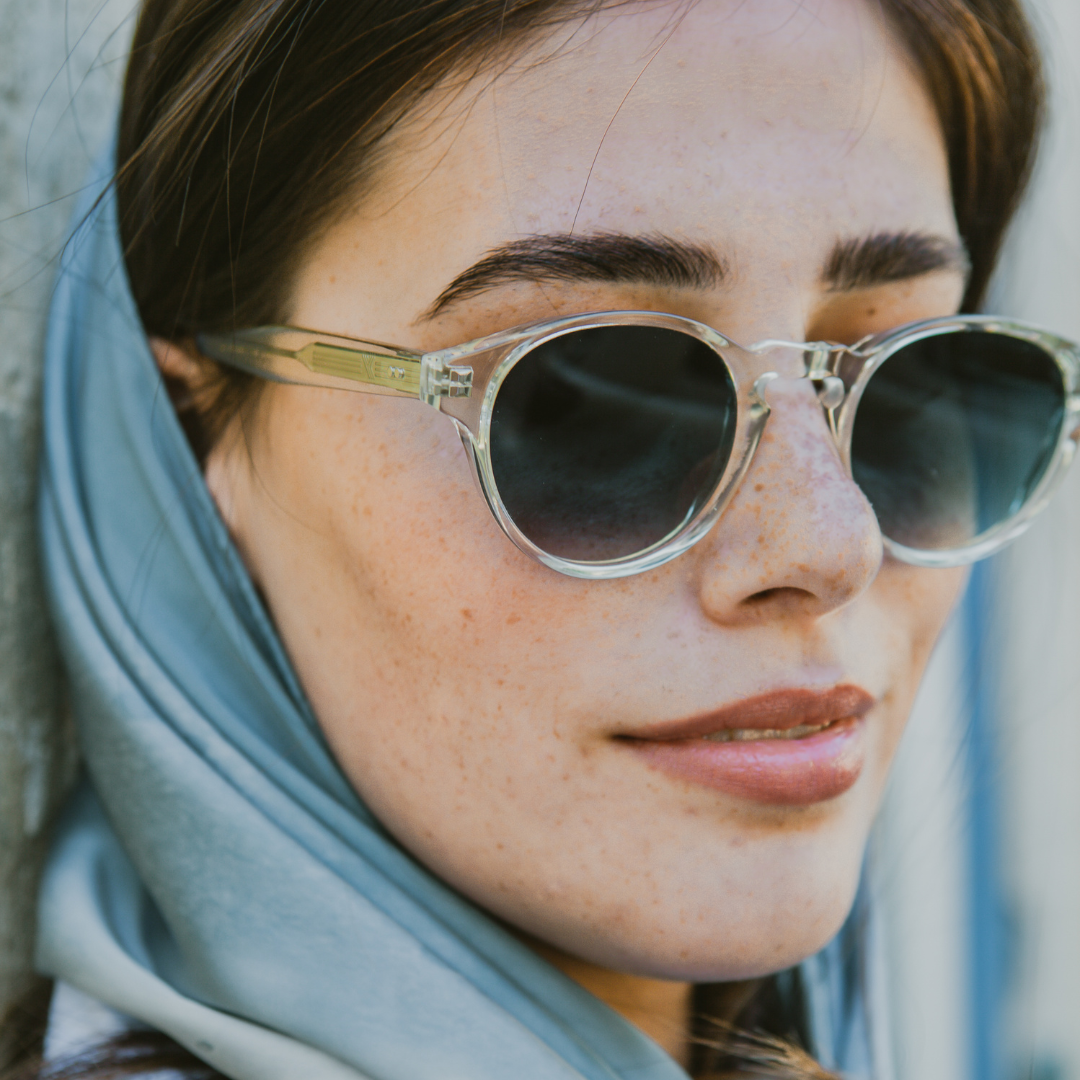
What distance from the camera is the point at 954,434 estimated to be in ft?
3.89

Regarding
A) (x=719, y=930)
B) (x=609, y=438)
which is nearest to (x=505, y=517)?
(x=609, y=438)

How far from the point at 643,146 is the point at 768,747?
58 centimetres

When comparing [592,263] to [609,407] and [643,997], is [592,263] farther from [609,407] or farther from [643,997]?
[643,997]

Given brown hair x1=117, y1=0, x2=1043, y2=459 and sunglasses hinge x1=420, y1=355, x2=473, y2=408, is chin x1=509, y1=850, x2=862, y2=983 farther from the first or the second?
brown hair x1=117, y1=0, x2=1043, y2=459

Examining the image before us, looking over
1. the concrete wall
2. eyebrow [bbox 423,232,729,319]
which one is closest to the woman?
eyebrow [bbox 423,232,729,319]

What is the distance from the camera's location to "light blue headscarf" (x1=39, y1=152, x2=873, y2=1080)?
1.00 metres

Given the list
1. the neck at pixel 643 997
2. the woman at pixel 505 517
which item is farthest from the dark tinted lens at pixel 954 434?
the neck at pixel 643 997

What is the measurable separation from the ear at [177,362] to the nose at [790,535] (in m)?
0.62

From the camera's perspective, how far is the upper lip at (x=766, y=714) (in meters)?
0.97

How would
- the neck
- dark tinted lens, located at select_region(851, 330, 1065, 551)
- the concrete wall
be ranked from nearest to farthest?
dark tinted lens, located at select_region(851, 330, 1065, 551)
the neck
the concrete wall

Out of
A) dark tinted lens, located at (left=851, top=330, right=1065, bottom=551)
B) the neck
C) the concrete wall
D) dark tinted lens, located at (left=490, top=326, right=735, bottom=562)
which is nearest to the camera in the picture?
dark tinted lens, located at (left=490, top=326, right=735, bottom=562)

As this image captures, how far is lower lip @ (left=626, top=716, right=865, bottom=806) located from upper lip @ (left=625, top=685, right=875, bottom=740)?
14 mm

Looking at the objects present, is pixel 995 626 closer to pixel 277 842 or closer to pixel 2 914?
pixel 277 842

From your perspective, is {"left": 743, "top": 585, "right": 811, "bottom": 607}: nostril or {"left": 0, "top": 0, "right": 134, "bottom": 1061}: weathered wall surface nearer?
{"left": 743, "top": 585, "right": 811, "bottom": 607}: nostril
